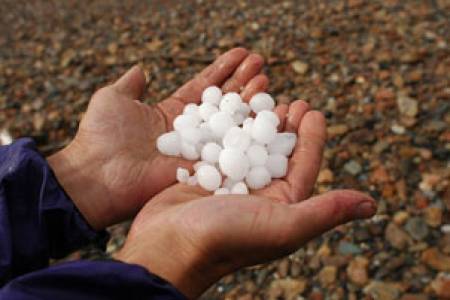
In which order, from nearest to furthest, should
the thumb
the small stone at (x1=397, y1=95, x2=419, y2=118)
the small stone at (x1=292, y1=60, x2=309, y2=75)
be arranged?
1. the thumb
2. the small stone at (x1=397, y1=95, x2=419, y2=118)
3. the small stone at (x1=292, y1=60, x2=309, y2=75)

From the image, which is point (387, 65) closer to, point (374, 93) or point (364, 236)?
point (374, 93)

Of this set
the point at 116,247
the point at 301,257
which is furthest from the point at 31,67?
the point at 301,257

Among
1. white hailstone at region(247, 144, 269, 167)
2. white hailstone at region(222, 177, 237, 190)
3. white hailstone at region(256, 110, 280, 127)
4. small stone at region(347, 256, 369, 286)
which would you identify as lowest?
small stone at region(347, 256, 369, 286)

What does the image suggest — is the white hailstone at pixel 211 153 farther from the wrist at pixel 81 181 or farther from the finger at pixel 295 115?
the wrist at pixel 81 181

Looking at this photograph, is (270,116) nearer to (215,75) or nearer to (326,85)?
(215,75)

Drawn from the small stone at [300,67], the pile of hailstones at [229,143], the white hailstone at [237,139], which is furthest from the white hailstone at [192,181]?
the small stone at [300,67]

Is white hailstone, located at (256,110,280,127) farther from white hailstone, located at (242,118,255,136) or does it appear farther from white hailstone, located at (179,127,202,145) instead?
white hailstone, located at (179,127,202,145)

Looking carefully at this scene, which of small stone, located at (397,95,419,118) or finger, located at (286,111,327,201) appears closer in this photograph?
finger, located at (286,111,327,201)

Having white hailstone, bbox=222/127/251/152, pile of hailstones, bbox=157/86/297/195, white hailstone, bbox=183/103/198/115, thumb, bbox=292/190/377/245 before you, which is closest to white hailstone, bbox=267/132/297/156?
pile of hailstones, bbox=157/86/297/195
